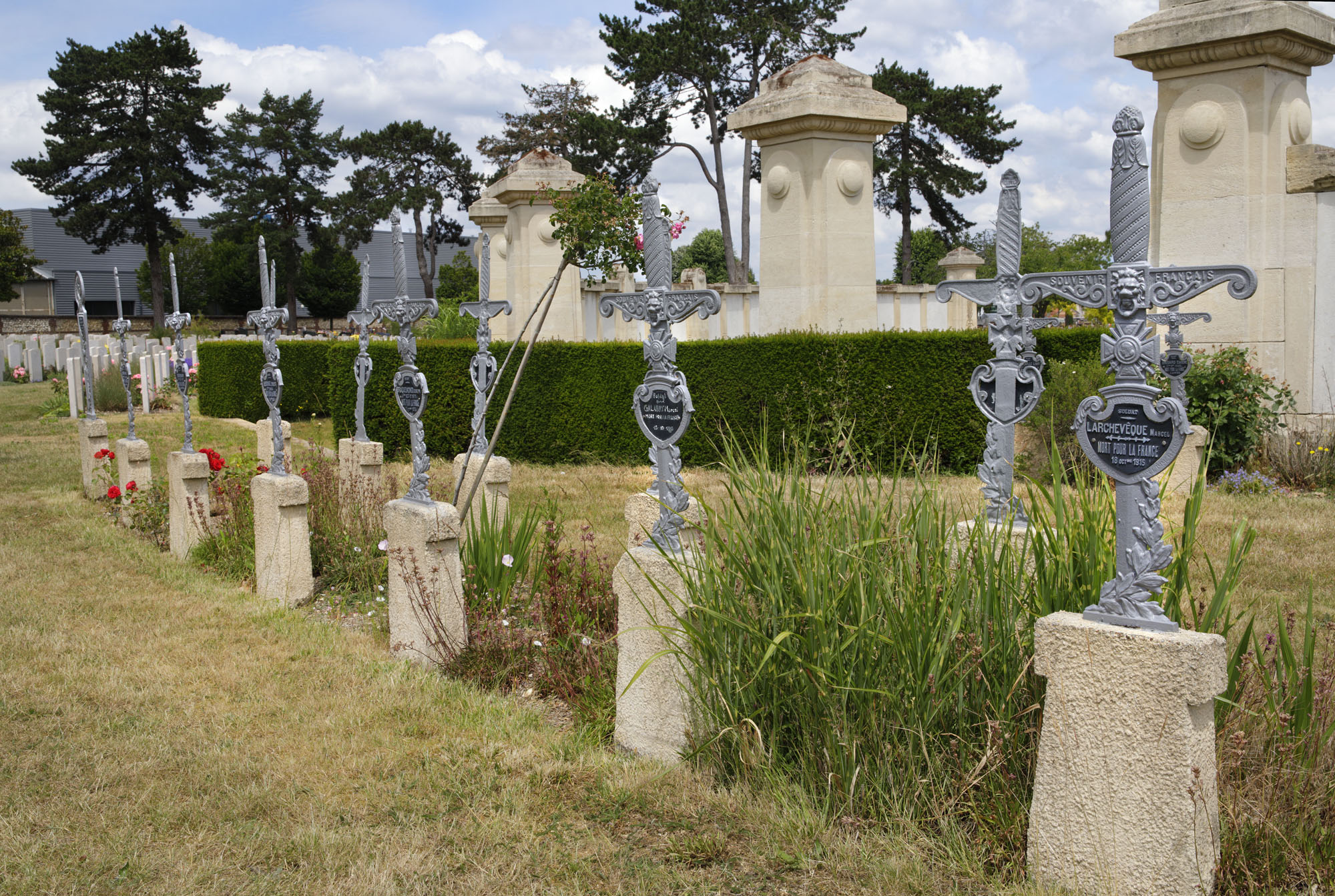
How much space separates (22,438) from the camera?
16750mm

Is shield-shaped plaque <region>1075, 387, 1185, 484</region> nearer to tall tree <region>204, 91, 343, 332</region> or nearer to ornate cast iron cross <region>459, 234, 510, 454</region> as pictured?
ornate cast iron cross <region>459, 234, 510, 454</region>

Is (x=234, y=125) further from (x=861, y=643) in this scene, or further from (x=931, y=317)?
(x=861, y=643)

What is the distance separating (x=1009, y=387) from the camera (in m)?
4.98

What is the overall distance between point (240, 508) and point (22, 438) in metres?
11.2

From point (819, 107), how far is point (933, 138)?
26320 mm

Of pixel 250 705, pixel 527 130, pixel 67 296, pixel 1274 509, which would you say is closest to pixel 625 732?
pixel 250 705

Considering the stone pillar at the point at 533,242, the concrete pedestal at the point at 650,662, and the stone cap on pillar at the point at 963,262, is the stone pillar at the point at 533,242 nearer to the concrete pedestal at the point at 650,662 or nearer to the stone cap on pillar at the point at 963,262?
the concrete pedestal at the point at 650,662

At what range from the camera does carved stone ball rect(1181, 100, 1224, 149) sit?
980 cm

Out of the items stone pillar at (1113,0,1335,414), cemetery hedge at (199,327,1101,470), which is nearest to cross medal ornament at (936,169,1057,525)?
cemetery hedge at (199,327,1101,470)

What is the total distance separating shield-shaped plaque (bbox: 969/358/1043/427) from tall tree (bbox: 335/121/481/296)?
45.0 metres

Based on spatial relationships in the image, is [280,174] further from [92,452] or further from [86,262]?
[92,452]

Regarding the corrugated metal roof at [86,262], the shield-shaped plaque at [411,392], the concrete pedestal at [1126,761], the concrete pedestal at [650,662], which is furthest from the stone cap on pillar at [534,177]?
the corrugated metal roof at [86,262]

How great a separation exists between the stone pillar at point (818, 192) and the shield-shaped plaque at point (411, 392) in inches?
260

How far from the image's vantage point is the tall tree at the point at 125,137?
45406 mm
